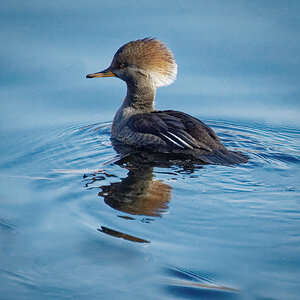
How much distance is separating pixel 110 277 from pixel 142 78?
3.56 meters

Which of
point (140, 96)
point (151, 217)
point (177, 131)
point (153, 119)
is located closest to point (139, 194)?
point (151, 217)

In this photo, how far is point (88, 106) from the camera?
23.4ft

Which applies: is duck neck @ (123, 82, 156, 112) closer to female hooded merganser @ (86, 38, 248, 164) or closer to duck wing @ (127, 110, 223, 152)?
female hooded merganser @ (86, 38, 248, 164)

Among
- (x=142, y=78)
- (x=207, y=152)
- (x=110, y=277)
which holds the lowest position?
(x=110, y=277)

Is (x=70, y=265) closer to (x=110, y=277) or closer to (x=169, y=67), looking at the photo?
(x=110, y=277)

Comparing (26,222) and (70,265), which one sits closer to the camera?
(70,265)

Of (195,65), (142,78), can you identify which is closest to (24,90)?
(142,78)

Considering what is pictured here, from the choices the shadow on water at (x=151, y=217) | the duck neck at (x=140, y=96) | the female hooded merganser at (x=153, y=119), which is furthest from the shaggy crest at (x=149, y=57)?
the shadow on water at (x=151, y=217)

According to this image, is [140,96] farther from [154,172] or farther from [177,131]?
[154,172]

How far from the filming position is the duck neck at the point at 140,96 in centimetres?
672

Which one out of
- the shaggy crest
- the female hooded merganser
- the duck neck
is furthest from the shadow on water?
the shaggy crest

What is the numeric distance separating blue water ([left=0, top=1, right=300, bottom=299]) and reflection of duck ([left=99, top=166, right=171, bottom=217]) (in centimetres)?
2

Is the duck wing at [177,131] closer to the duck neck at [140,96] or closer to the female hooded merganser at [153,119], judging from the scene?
the female hooded merganser at [153,119]

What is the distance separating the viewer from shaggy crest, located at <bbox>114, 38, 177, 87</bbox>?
21.4ft
